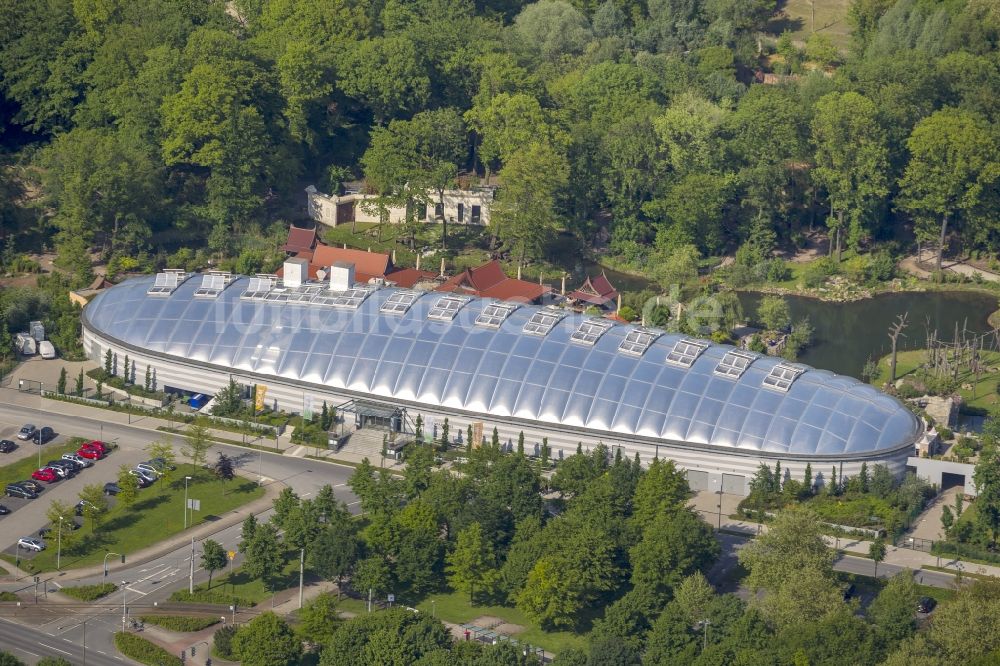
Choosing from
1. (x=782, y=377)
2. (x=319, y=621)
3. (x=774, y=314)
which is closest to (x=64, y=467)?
(x=319, y=621)

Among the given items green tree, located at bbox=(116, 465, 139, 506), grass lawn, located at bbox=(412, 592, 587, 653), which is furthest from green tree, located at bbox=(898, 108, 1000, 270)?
green tree, located at bbox=(116, 465, 139, 506)

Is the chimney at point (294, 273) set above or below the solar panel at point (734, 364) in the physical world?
above

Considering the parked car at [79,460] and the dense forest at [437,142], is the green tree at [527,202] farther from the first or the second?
the parked car at [79,460]

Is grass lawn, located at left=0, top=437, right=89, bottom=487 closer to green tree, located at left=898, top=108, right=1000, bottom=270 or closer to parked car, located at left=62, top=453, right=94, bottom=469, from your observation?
parked car, located at left=62, top=453, right=94, bottom=469

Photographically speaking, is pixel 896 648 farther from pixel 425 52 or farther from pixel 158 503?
pixel 425 52

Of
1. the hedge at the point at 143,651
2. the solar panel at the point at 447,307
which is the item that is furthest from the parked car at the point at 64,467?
the solar panel at the point at 447,307
